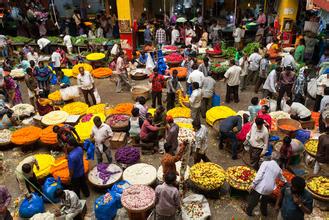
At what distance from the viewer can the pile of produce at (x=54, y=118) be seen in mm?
10703

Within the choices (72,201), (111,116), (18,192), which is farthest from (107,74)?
(72,201)

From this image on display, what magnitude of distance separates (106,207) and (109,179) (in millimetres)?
1237

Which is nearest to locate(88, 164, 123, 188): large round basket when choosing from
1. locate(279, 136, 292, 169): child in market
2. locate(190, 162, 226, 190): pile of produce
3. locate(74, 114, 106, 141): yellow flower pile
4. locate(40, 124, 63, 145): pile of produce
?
locate(74, 114, 106, 141): yellow flower pile

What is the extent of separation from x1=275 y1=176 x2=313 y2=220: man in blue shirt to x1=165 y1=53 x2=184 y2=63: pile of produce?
1111cm

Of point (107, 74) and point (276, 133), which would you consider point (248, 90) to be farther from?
point (107, 74)

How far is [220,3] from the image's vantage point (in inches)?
898

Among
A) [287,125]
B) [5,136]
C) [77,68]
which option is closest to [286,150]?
[287,125]

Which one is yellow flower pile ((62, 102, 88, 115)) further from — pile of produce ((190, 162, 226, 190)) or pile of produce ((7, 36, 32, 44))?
pile of produce ((7, 36, 32, 44))

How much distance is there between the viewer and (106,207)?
6.93 m

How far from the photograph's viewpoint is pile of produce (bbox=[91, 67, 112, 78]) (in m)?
15.7

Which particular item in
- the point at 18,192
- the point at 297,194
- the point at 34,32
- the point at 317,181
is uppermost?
the point at 34,32

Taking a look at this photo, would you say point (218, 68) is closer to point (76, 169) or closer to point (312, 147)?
point (312, 147)

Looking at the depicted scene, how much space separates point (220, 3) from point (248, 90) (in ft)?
38.0

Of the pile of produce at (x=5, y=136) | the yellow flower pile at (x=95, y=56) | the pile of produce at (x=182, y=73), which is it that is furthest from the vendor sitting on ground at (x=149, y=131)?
the yellow flower pile at (x=95, y=56)
